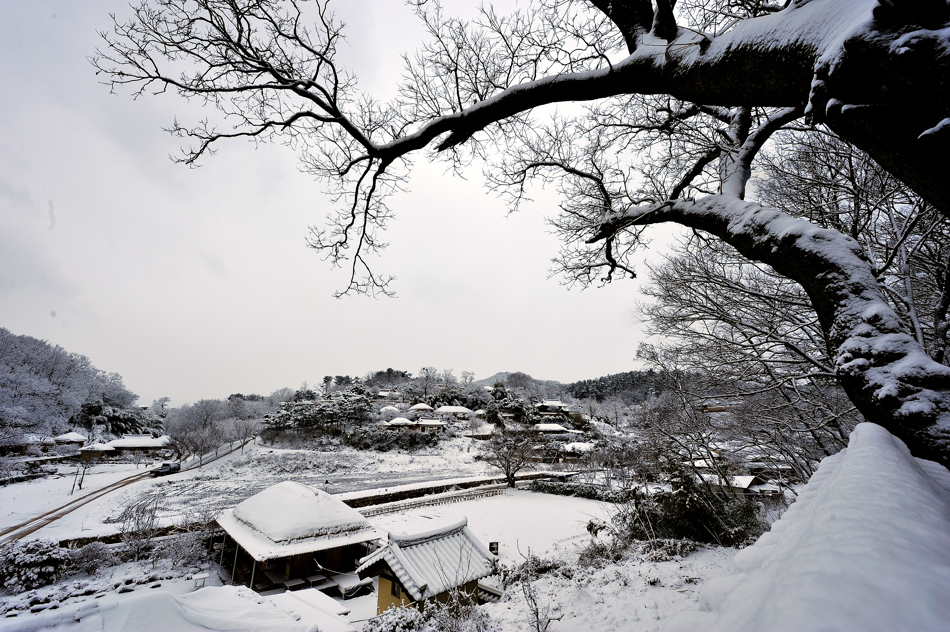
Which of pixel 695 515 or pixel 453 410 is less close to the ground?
pixel 453 410

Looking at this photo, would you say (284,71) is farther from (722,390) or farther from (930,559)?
(722,390)

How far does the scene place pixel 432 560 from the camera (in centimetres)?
854

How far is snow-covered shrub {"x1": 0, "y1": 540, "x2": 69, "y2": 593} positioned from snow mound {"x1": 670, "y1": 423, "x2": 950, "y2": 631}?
1537 centimetres

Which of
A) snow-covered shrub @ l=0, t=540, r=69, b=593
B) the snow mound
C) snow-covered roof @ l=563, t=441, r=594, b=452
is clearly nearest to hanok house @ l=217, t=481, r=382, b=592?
snow-covered shrub @ l=0, t=540, r=69, b=593

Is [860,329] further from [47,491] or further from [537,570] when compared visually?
[47,491]

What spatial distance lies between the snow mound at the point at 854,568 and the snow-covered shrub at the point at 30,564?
605 inches

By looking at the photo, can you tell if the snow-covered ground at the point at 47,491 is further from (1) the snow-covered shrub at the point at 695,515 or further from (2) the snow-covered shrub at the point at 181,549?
(1) the snow-covered shrub at the point at 695,515

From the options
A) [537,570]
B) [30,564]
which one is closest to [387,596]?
[537,570]

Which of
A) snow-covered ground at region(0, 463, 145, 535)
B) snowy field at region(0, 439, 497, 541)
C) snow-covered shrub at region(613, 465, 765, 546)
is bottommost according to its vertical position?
snow-covered ground at region(0, 463, 145, 535)

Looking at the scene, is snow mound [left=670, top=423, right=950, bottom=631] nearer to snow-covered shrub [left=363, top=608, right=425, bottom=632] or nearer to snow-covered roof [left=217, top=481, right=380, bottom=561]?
snow-covered shrub [left=363, top=608, right=425, bottom=632]

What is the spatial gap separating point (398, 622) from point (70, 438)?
139ft

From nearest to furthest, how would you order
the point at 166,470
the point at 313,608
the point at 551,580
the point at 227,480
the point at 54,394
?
the point at 313,608 → the point at 551,580 → the point at 227,480 → the point at 166,470 → the point at 54,394

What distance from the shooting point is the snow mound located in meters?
0.43

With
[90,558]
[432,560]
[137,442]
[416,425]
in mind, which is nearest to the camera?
[432,560]
